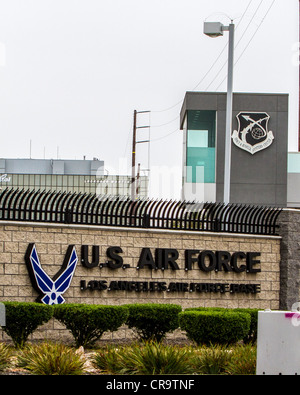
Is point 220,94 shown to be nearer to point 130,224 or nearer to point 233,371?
point 130,224

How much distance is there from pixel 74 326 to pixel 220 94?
26.9 meters

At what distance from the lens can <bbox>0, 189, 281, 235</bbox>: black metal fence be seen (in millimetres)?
17938

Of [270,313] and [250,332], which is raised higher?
[270,313]

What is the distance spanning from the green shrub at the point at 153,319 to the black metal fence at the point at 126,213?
9.23 feet

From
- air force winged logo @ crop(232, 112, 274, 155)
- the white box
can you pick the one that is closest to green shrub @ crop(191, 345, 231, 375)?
the white box

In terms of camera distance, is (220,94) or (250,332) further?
(220,94)

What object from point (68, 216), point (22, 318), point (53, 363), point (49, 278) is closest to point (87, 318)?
point (22, 318)

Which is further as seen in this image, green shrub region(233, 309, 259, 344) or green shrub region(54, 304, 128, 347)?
green shrub region(233, 309, 259, 344)

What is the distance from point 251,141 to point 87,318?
2754 centimetres

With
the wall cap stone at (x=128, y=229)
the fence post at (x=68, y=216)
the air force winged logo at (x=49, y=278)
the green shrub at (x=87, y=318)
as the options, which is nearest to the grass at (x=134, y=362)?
the green shrub at (x=87, y=318)

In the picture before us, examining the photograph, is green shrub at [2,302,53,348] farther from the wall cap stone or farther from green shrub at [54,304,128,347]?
the wall cap stone

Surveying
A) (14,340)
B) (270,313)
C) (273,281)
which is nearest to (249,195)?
(273,281)

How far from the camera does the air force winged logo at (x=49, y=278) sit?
1752cm

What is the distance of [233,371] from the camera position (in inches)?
488
